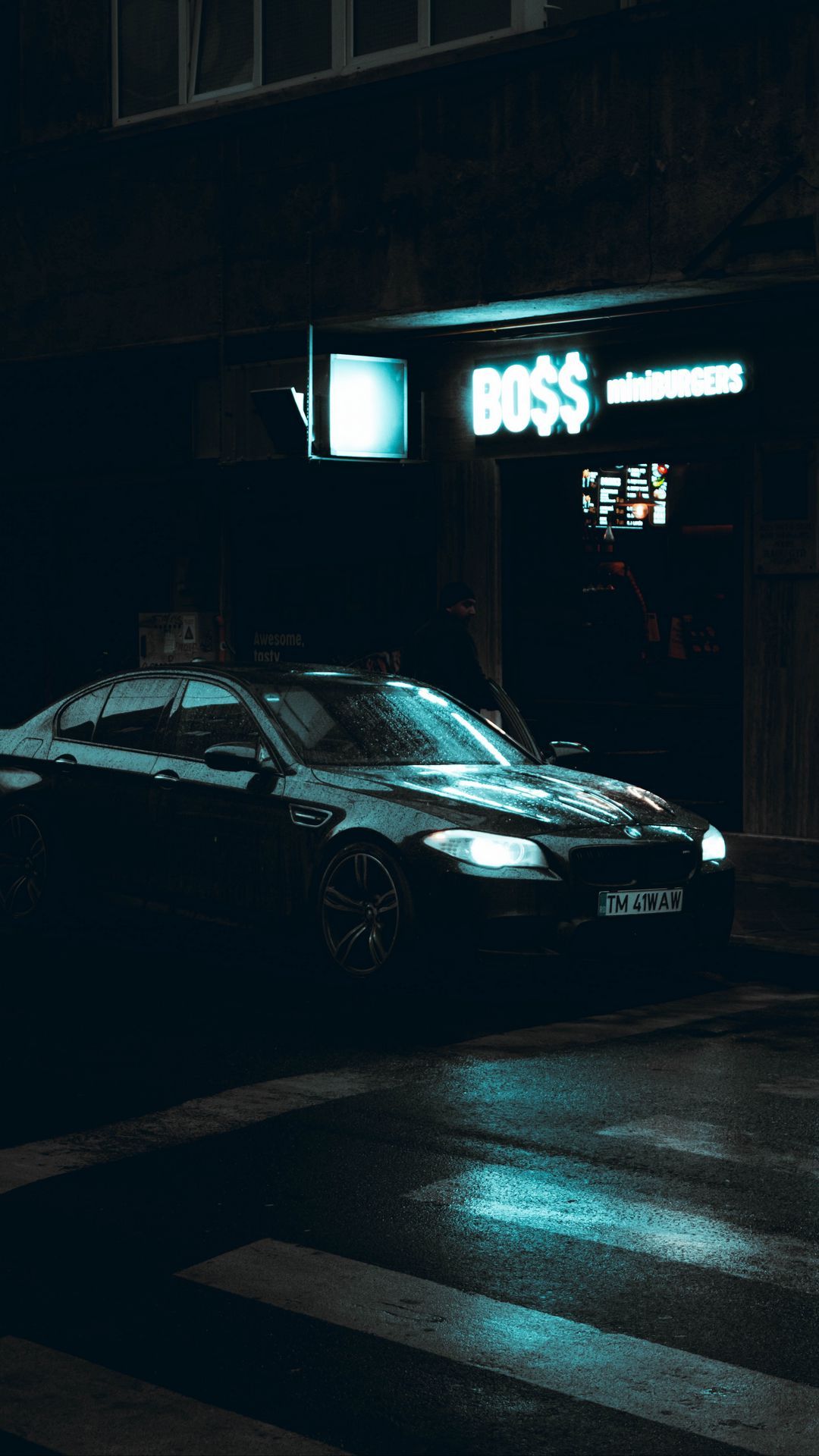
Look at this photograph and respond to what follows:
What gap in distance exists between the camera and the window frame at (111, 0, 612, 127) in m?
15.2

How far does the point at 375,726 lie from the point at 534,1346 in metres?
5.64

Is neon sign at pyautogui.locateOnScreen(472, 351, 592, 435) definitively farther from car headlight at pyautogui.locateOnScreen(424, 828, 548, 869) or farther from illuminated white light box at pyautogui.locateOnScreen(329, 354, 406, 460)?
car headlight at pyautogui.locateOnScreen(424, 828, 548, 869)

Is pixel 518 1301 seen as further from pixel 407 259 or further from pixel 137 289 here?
pixel 137 289

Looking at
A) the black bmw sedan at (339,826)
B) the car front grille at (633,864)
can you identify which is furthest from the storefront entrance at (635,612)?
the car front grille at (633,864)

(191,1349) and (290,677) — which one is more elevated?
(290,677)

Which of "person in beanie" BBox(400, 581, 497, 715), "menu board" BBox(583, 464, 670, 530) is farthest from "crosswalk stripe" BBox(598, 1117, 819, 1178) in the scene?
"menu board" BBox(583, 464, 670, 530)

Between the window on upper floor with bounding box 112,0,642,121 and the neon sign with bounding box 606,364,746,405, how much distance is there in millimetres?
2629

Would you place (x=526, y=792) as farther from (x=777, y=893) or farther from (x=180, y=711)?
(x=777, y=893)

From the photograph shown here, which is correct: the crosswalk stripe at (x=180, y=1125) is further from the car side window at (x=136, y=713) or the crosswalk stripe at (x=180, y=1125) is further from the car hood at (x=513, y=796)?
the car side window at (x=136, y=713)

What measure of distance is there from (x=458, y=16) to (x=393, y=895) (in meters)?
9.32

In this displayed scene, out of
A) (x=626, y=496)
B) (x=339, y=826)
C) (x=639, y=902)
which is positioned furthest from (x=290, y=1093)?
(x=626, y=496)

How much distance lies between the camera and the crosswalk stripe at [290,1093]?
246 inches

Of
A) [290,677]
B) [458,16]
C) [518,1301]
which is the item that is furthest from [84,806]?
[458,16]

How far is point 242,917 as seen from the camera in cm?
938
